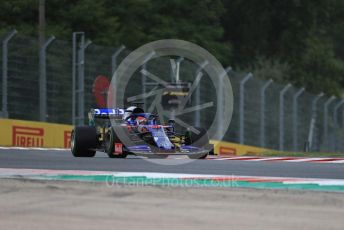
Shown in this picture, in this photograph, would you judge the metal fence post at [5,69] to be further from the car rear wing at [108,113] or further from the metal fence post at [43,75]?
the car rear wing at [108,113]

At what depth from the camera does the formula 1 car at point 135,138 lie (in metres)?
13.8

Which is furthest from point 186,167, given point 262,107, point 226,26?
point 226,26

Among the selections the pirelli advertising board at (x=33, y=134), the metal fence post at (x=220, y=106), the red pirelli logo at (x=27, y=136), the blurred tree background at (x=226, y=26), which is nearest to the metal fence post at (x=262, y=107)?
the metal fence post at (x=220, y=106)

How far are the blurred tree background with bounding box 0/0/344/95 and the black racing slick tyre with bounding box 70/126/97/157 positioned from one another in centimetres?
1858

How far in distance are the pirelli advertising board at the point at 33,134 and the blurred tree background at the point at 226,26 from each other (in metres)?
9.92

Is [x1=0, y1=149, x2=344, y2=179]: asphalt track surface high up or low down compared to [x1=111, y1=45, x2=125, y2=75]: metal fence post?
down

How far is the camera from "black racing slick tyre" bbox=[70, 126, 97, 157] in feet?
48.0

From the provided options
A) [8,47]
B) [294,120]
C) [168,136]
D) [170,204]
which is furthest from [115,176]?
[294,120]

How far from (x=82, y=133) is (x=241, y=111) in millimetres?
12292

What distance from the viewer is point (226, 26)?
45.8m

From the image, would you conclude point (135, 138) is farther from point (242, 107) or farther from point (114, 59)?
point (242, 107)

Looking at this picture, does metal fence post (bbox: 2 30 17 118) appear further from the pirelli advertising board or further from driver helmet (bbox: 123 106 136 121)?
driver helmet (bbox: 123 106 136 121)

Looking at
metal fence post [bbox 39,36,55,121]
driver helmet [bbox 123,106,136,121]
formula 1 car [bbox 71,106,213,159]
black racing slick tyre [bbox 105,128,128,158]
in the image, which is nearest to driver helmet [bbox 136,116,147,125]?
formula 1 car [bbox 71,106,213,159]

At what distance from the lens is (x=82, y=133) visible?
14.7 m
